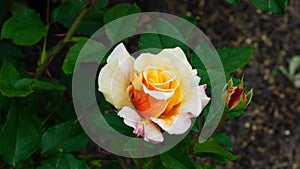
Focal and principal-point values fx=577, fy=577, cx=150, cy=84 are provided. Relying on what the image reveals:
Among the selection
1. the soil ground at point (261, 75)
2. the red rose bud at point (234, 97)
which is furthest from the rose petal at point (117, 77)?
the soil ground at point (261, 75)

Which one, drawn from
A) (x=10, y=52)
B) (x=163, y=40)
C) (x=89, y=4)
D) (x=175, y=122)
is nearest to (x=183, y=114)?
(x=175, y=122)

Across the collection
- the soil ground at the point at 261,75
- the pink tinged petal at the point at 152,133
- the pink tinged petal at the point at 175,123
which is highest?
the pink tinged petal at the point at 175,123

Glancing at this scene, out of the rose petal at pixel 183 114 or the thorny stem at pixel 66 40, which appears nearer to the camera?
the rose petal at pixel 183 114

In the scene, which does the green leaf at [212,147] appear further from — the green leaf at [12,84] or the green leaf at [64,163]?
the green leaf at [12,84]

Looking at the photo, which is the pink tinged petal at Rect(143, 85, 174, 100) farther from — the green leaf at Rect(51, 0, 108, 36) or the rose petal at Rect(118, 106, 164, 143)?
the green leaf at Rect(51, 0, 108, 36)

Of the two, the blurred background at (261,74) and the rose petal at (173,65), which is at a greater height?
the rose petal at (173,65)

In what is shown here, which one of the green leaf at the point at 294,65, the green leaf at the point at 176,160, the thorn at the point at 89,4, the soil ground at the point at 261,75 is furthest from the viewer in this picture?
the green leaf at the point at 294,65

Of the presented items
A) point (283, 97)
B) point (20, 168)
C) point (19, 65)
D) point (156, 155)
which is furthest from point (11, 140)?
point (283, 97)
